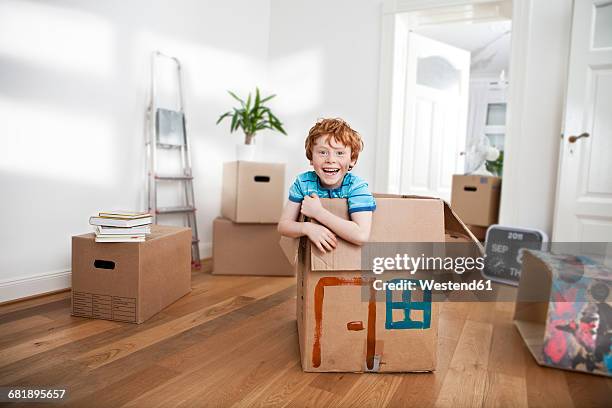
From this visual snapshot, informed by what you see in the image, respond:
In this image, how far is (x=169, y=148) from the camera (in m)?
2.90

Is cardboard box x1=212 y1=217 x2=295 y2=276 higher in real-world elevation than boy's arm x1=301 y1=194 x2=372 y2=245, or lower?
lower

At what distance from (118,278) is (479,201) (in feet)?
8.21

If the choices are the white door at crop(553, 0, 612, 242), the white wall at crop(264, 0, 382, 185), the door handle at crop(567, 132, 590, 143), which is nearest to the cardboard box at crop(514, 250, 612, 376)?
the white door at crop(553, 0, 612, 242)

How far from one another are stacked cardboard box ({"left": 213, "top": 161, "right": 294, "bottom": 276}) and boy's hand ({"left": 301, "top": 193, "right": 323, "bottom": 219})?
1327 millimetres

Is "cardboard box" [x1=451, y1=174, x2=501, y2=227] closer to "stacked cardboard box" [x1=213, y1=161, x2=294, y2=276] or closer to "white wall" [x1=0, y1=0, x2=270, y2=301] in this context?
"stacked cardboard box" [x1=213, y1=161, x2=294, y2=276]

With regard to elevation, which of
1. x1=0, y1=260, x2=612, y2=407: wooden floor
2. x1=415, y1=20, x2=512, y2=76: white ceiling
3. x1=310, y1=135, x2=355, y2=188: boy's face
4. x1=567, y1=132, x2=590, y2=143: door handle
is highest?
x1=415, y1=20, x2=512, y2=76: white ceiling

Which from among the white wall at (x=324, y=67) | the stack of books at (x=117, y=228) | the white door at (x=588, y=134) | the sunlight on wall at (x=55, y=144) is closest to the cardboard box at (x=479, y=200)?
the white door at (x=588, y=134)

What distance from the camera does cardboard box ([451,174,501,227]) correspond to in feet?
10.2

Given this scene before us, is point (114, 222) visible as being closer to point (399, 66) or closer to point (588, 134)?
point (399, 66)

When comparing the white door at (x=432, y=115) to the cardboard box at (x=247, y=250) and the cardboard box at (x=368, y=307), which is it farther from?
the cardboard box at (x=368, y=307)

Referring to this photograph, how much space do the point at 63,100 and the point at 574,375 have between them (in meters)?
2.57

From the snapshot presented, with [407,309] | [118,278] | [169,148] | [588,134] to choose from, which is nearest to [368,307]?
[407,309]

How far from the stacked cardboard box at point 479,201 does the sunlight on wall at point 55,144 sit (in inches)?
96.9

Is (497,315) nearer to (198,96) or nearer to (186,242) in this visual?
(186,242)
